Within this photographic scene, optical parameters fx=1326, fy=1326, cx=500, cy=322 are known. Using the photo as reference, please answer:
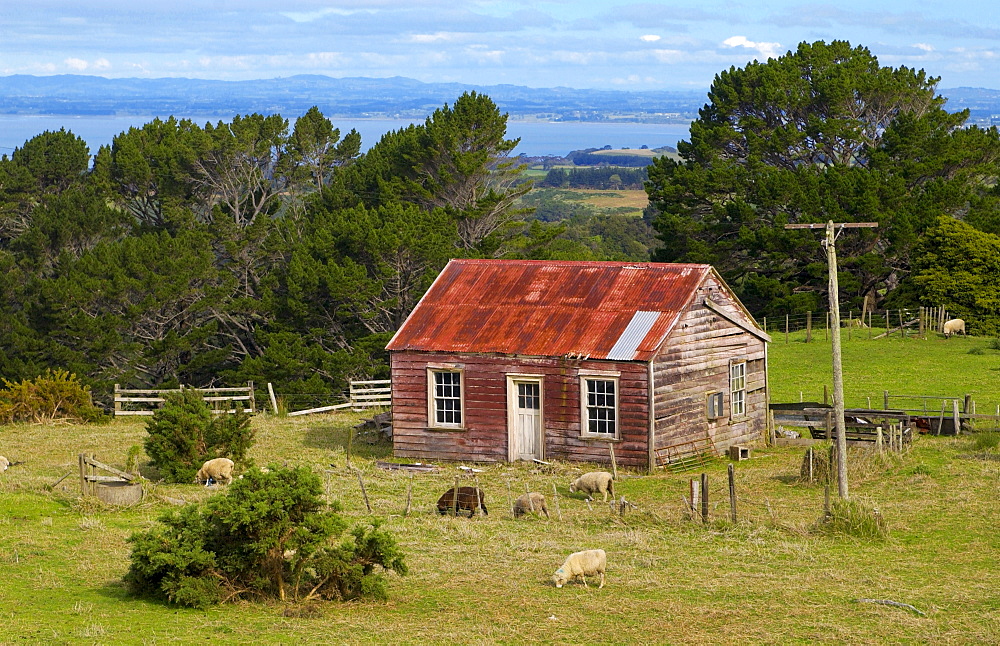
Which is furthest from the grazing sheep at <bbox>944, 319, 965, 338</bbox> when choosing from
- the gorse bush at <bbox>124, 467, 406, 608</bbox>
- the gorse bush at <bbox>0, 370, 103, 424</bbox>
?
the gorse bush at <bbox>124, 467, 406, 608</bbox>

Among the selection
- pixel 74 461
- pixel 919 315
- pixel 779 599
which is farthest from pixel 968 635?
pixel 919 315

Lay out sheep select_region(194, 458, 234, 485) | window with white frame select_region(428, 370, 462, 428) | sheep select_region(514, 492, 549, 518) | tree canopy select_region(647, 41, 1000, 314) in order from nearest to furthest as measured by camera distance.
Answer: sheep select_region(514, 492, 549, 518) → sheep select_region(194, 458, 234, 485) → window with white frame select_region(428, 370, 462, 428) → tree canopy select_region(647, 41, 1000, 314)

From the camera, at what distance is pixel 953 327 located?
5494 centimetres

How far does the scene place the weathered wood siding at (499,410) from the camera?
31344mm

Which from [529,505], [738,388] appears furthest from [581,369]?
[529,505]

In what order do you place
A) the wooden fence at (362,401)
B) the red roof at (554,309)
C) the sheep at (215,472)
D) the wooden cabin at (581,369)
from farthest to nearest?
the wooden fence at (362,401)
the red roof at (554,309)
the wooden cabin at (581,369)
the sheep at (215,472)

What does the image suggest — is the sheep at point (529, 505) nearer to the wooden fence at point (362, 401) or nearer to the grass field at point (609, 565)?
the grass field at point (609, 565)

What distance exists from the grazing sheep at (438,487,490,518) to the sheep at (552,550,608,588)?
612 centimetres

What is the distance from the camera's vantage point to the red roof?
32188 mm

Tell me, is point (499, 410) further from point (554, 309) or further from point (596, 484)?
point (596, 484)

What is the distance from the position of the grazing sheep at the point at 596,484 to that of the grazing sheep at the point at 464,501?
288 cm

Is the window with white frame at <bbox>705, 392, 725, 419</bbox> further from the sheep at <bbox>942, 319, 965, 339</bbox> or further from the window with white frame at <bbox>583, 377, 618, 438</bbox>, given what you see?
the sheep at <bbox>942, 319, 965, 339</bbox>

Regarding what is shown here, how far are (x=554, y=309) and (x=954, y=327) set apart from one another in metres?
27.3

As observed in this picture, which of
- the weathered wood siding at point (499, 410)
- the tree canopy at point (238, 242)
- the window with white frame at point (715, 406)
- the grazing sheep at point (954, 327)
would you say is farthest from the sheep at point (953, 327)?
the weathered wood siding at point (499, 410)
